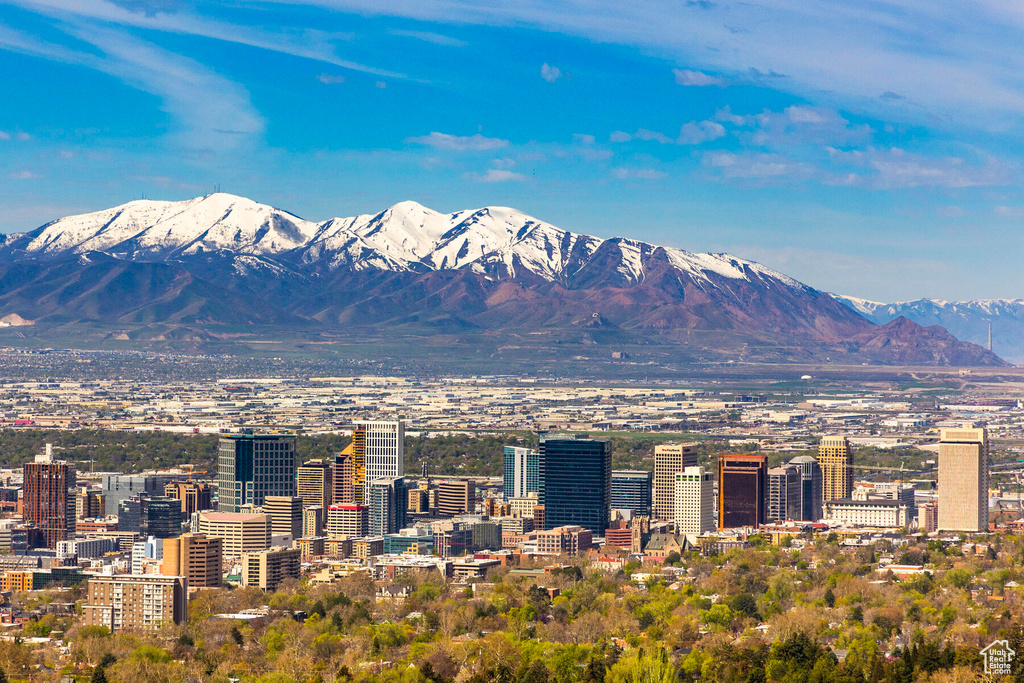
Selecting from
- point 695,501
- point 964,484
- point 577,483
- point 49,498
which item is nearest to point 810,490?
point 695,501

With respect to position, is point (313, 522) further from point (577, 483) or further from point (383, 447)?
point (383, 447)

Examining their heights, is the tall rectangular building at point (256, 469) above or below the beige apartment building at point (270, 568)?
above

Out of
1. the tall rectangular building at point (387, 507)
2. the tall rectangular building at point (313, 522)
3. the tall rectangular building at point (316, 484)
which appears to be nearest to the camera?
the tall rectangular building at point (313, 522)

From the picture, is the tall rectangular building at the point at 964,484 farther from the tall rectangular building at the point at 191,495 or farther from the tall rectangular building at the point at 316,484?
the tall rectangular building at the point at 191,495

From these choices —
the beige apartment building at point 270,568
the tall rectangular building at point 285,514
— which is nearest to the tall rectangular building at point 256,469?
the tall rectangular building at point 285,514

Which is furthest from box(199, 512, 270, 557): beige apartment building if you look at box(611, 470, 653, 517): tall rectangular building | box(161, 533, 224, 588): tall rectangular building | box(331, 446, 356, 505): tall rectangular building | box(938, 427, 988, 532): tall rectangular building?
box(938, 427, 988, 532): tall rectangular building

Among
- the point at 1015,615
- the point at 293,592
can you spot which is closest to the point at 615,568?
the point at 293,592

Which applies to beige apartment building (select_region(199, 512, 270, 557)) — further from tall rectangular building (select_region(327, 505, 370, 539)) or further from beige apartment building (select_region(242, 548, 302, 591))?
beige apartment building (select_region(242, 548, 302, 591))
